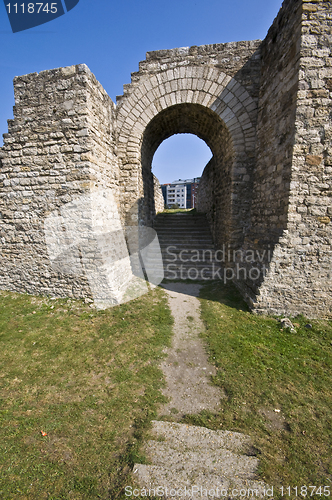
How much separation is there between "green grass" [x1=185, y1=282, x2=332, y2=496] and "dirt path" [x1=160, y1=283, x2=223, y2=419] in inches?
6.2

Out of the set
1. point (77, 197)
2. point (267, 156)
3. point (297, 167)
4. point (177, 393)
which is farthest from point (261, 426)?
point (267, 156)

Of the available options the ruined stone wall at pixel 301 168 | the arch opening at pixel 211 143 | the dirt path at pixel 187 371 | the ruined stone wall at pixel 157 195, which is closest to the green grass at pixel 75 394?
the dirt path at pixel 187 371

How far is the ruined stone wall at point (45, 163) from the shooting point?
511cm

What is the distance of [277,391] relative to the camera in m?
3.16

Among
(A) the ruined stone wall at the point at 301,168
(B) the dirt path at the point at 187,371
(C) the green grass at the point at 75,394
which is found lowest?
(B) the dirt path at the point at 187,371

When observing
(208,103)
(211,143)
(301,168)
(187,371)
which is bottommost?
(187,371)

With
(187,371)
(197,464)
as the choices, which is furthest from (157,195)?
(197,464)

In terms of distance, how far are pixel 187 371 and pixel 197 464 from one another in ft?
4.66

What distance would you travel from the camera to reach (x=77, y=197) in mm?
5242

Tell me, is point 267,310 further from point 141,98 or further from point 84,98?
point 141,98

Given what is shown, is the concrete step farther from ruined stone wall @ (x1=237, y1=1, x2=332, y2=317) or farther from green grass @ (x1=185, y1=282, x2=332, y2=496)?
ruined stone wall @ (x1=237, y1=1, x2=332, y2=317)

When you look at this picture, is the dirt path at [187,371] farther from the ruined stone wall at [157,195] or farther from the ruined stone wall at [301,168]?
the ruined stone wall at [157,195]

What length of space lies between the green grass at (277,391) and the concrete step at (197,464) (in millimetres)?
151

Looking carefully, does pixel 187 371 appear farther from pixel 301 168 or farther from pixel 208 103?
pixel 208 103
